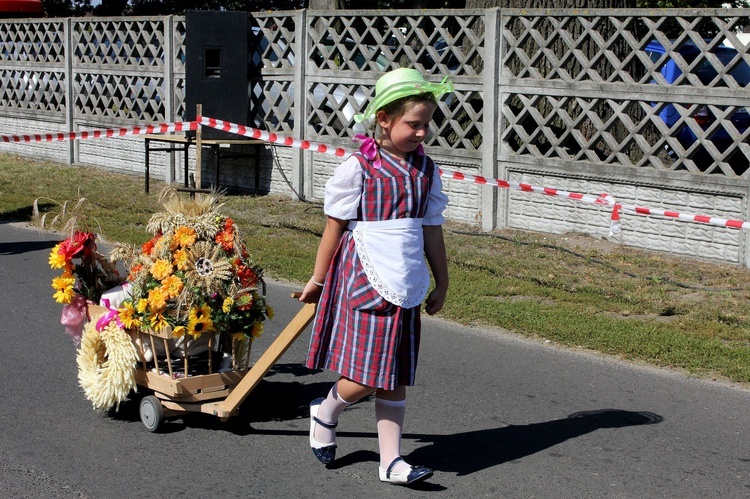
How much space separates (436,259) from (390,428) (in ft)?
2.51

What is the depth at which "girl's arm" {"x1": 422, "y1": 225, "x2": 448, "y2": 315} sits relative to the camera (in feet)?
14.1

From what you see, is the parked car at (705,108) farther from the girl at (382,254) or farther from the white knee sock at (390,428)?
the white knee sock at (390,428)

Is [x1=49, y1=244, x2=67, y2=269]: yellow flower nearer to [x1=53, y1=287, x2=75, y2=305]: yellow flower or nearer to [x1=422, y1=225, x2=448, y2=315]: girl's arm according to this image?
[x1=53, y1=287, x2=75, y2=305]: yellow flower

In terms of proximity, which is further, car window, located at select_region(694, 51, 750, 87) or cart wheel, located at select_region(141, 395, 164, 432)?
car window, located at select_region(694, 51, 750, 87)

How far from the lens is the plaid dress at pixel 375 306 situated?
4.11 meters

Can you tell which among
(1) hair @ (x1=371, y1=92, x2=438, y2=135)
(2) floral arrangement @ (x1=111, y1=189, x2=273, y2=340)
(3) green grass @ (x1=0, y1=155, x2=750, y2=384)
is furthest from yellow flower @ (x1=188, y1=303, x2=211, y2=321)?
(3) green grass @ (x1=0, y1=155, x2=750, y2=384)

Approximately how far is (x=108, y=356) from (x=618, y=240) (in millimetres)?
6035

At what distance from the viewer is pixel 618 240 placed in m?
9.65

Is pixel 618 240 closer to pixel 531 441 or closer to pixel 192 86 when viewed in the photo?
pixel 531 441

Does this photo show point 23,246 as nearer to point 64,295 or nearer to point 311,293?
Answer: point 64,295

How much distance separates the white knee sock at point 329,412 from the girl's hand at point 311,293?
41 cm

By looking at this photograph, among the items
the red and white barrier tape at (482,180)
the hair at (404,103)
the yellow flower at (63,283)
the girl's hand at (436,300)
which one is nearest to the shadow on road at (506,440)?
the girl's hand at (436,300)

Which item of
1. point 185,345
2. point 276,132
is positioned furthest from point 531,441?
point 276,132

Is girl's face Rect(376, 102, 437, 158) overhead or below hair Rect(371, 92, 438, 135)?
below
